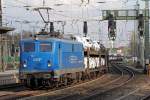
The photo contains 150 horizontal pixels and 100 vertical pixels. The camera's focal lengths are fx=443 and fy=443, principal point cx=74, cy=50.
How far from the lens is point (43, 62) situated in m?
26.8

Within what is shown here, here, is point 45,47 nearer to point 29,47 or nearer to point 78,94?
point 29,47

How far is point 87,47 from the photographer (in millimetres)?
38781

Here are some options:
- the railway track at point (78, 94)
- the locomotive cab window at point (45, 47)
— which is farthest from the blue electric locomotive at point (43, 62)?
the railway track at point (78, 94)

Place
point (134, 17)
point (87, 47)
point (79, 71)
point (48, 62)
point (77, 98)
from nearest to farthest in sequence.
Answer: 1. point (77, 98)
2. point (48, 62)
3. point (79, 71)
4. point (87, 47)
5. point (134, 17)

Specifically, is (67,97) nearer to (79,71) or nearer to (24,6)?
(79,71)

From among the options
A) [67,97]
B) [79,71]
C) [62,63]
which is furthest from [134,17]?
[67,97]

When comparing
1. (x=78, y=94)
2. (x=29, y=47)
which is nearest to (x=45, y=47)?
(x=29, y=47)

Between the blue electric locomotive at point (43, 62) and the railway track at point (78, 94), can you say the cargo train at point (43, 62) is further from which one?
the railway track at point (78, 94)

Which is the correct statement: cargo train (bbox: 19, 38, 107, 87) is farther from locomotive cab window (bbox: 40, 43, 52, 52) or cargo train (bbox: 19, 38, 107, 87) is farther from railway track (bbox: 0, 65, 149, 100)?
railway track (bbox: 0, 65, 149, 100)

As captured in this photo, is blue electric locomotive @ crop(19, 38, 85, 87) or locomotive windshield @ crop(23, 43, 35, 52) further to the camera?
locomotive windshield @ crop(23, 43, 35, 52)

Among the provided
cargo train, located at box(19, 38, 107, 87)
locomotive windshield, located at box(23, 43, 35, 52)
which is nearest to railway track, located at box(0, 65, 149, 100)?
cargo train, located at box(19, 38, 107, 87)

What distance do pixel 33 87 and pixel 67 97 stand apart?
633cm

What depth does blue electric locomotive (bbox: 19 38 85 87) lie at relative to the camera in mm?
26484

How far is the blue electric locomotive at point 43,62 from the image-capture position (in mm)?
26484
